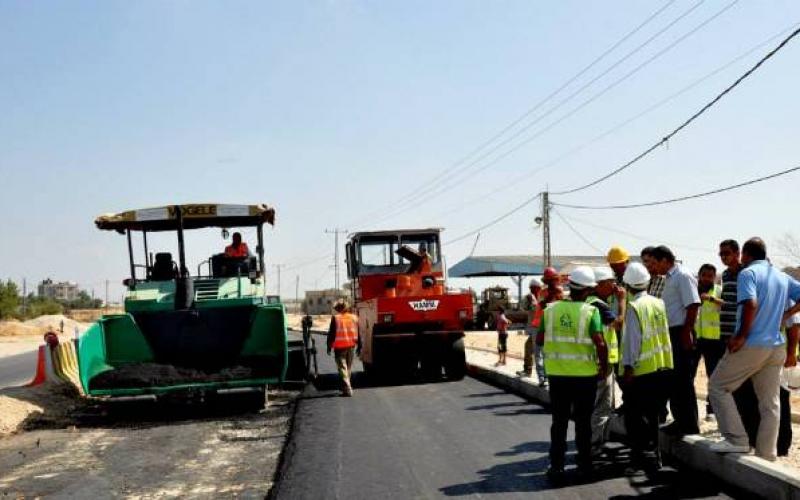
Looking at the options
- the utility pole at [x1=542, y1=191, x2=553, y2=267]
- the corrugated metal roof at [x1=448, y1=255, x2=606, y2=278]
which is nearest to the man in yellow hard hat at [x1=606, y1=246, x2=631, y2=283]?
the utility pole at [x1=542, y1=191, x2=553, y2=267]

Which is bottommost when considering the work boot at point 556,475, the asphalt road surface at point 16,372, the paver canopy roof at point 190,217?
the asphalt road surface at point 16,372

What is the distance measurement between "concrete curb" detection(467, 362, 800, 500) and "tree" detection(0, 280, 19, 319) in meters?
68.8

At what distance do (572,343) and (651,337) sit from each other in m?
0.69

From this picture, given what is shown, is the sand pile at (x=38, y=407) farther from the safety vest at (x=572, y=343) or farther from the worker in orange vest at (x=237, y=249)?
the safety vest at (x=572, y=343)

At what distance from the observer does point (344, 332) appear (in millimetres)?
12938

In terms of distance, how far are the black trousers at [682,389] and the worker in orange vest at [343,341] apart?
6348 millimetres

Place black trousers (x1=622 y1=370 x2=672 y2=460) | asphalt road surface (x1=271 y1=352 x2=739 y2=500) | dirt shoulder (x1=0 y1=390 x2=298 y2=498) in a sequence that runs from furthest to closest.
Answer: dirt shoulder (x1=0 y1=390 x2=298 y2=498)
black trousers (x1=622 y1=370 x2=672 y2=460)
asphalt road surface (x1=271 y1=352 x2=739 y2=500)

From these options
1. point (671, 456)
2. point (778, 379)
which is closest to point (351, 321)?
point (671, 456)

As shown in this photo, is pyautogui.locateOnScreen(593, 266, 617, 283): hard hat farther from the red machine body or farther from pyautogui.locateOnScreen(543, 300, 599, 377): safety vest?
the red machine body

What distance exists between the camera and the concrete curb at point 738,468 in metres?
5.26

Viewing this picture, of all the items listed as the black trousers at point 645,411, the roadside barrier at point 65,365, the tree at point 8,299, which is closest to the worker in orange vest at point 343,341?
the roadside barrier at point 65,365

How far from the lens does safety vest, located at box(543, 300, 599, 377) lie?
633cm

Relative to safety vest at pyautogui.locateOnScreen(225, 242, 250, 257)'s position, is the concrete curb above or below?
below

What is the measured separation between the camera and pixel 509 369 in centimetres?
1526
